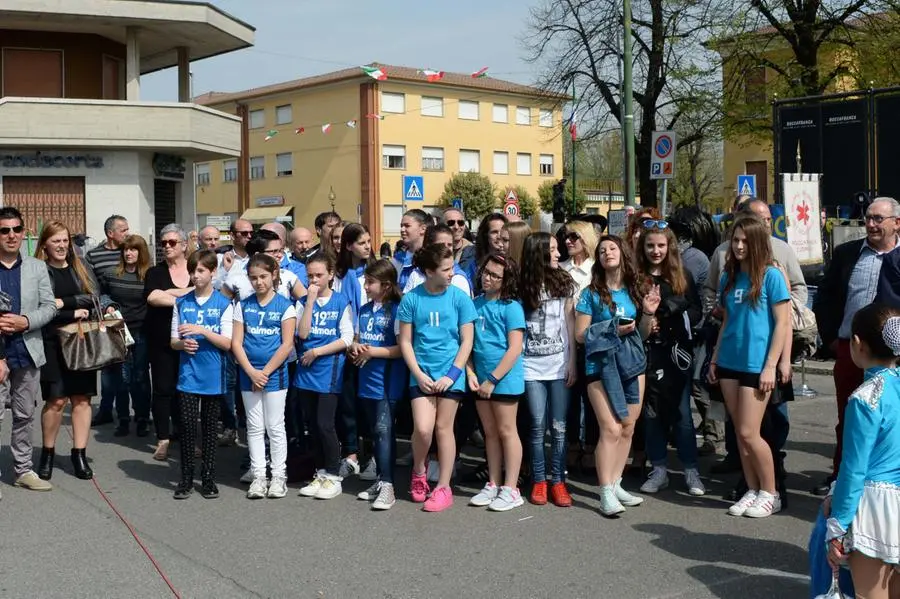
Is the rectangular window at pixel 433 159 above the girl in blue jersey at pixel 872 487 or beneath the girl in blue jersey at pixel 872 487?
above

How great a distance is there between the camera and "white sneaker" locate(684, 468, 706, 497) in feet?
21.0

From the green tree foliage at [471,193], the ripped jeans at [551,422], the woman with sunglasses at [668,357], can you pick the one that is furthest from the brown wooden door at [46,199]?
the green tree foliage at [471,193]

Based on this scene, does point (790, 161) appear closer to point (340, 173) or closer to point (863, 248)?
point (863, 248)

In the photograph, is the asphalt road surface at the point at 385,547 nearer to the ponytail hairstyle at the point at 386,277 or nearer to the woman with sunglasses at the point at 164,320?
the woman with sunglasses at the point at 164,320

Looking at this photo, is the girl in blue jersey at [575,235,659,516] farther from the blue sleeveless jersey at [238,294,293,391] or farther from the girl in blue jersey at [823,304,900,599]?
the girl in blue jersey at [823,304,900,599]

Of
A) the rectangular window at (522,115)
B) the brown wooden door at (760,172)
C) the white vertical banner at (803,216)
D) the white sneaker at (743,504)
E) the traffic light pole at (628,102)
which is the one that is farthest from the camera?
the rectangular window at (522,115)

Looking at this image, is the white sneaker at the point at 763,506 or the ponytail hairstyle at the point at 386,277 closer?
the white sneaker at the point at 763,506

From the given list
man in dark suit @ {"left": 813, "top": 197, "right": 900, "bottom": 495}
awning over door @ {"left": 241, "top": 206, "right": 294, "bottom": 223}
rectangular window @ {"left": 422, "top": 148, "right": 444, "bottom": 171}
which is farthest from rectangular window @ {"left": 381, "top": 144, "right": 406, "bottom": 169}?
man in dark suit @ {"left": 813, "top": 197, "right": 900, "bottom": 495}

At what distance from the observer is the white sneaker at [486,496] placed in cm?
623

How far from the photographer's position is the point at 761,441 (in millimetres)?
5793

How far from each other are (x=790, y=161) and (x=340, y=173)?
39.5 meters

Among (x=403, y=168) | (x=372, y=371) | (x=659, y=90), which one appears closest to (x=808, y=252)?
(x=372, y=371)

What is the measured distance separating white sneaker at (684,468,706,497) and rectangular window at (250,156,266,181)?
56524 millimetres

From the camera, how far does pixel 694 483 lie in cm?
647
